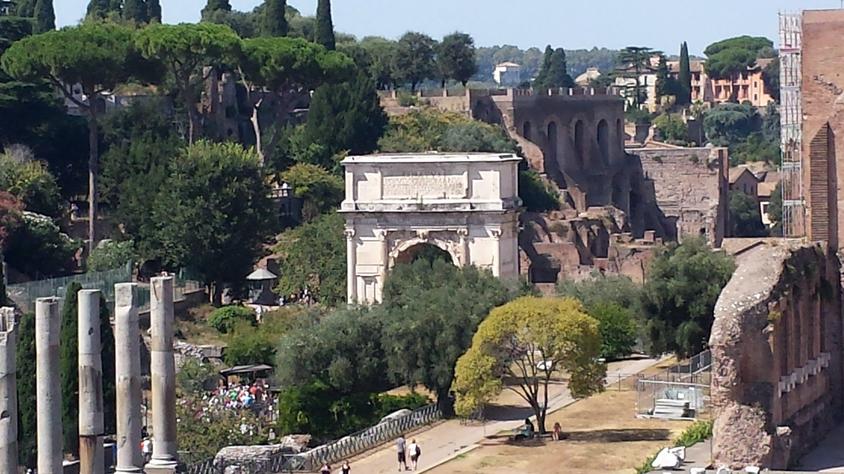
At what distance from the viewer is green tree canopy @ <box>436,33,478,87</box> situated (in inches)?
3477

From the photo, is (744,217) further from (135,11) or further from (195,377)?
(195,377)

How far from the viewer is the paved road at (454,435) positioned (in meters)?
33.0

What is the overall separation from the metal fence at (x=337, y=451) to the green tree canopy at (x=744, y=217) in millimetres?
51339

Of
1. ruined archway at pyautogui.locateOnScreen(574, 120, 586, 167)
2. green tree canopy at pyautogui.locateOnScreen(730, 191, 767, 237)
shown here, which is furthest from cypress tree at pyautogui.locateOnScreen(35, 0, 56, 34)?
green tree canopy at pyautogui.locateOnScreen(730, 191, 767, 237)

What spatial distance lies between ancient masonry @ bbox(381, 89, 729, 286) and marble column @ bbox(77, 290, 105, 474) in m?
44.3

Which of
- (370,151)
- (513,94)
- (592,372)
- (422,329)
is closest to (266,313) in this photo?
(422,329)

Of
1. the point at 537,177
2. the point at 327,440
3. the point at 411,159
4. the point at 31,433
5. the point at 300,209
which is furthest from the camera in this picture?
the point at 537,177

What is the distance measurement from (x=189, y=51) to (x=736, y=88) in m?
88.7

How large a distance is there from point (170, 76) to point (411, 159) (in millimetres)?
15191

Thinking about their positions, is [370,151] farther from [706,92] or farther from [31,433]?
[706,92]

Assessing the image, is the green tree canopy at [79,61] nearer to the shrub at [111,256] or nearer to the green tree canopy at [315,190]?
the shrub at [111,256]

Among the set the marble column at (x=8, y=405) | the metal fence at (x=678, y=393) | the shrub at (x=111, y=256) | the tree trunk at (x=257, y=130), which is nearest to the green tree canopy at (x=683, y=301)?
the metal fence at (x=678, y=393)

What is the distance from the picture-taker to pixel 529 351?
116ft

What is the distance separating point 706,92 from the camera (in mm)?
143750
